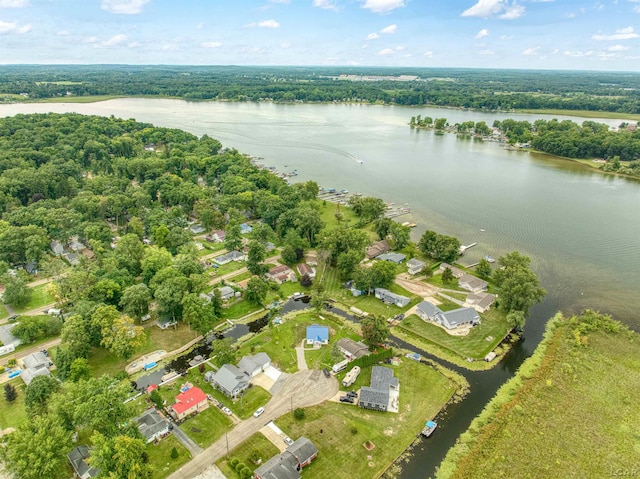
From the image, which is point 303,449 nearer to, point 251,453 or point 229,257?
point 251,453

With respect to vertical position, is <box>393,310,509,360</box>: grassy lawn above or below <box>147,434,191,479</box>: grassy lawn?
above

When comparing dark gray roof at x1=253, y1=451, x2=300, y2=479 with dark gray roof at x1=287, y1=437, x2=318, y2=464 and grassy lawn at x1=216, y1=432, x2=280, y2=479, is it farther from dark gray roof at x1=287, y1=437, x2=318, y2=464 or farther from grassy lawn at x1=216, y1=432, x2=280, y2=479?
grassy lawn at x1=216, y1=432, x2=280, y2=479

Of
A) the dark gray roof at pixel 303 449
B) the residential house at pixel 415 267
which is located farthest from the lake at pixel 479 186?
the dark gray roof at pixel 303 449

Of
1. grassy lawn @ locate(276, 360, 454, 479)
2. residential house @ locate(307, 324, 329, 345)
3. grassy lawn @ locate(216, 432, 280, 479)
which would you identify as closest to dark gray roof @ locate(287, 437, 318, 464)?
grassy lawn @ locate(276, 360, 454, 479)

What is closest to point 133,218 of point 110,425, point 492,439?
Answer: point 110,425

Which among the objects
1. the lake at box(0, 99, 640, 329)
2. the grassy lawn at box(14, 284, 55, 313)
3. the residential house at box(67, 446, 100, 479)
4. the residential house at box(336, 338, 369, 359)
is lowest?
the residential house at box(67, 446, 100, 479)

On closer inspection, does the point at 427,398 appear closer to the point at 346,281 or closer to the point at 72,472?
the point at 346,281

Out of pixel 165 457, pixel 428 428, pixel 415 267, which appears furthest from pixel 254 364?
pixel 415 267
